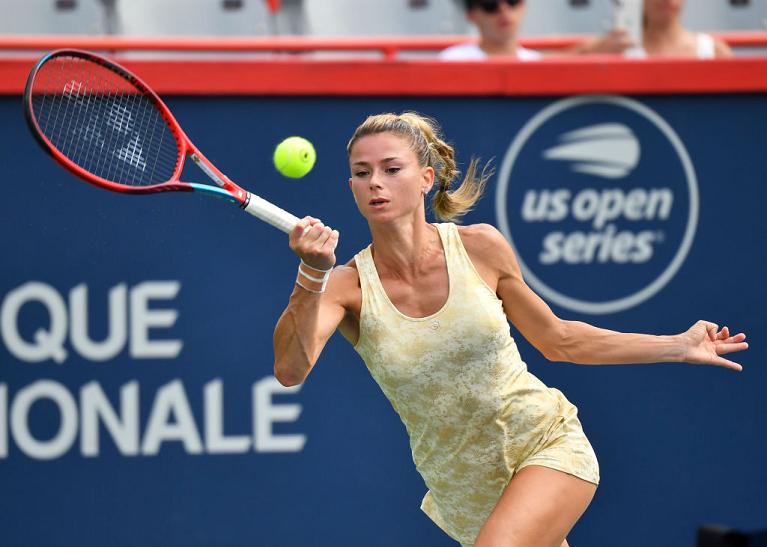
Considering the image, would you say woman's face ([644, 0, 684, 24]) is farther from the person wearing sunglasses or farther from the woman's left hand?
the woman's left hand

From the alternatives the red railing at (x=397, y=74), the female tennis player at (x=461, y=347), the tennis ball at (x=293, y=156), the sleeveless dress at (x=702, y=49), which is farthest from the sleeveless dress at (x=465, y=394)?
the sleeveless dress at (x=702, y=49)

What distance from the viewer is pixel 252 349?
489 cm

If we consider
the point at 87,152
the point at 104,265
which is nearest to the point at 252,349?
the point at 104,265

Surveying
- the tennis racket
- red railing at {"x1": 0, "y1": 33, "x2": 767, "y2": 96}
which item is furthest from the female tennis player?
red railing at {"x1": 0, "y1": 33, "x2": 767, "y2": 96}

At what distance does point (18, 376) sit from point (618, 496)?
89.3 inches

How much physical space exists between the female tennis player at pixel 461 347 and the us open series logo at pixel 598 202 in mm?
1252

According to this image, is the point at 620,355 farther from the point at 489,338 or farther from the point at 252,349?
the point at 252,349

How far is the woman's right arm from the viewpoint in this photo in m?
3.09

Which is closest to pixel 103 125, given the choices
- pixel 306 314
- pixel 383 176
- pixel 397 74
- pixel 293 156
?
pixel 397 74

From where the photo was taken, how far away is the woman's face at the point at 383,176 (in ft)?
11.3

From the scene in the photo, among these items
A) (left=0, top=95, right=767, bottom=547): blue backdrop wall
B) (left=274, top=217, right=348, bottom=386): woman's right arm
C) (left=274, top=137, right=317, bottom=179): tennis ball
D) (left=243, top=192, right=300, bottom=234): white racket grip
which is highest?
(left=274, top=137, right=317, bottom=179): tennis ball

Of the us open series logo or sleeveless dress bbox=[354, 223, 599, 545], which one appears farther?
the us open series logo

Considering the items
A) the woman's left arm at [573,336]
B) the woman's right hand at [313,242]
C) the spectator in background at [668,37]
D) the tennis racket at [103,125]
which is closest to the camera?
the woman's right hand at [313,242]

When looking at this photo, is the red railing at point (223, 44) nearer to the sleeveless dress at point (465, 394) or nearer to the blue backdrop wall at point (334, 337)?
the blue backdrop wall at point (334, 337)
